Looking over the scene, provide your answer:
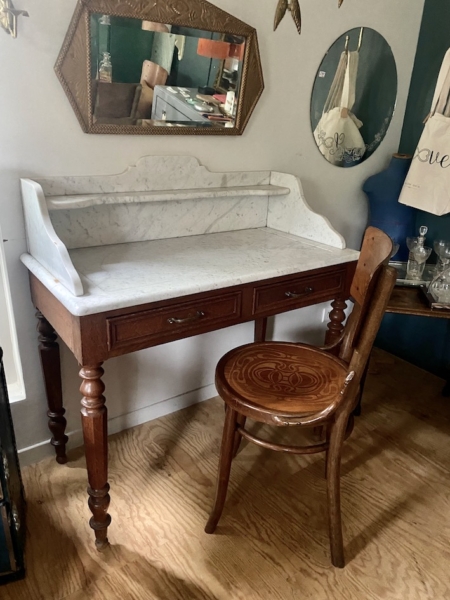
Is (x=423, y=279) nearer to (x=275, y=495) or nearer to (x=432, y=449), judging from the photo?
(x=432, y=449)

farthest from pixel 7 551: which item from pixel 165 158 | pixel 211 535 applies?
pixel 165 158

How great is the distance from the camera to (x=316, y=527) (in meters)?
1.53

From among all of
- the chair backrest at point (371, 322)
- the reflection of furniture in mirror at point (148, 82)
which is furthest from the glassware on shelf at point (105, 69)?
the chair backrest at point (371, 322)

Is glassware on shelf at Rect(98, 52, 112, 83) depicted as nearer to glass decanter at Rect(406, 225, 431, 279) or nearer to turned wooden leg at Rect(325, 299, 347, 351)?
turned wooden leg at Rect(325, 299, 347, 351)

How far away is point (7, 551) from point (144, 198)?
110cm

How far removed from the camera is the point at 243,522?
1538 millimetres

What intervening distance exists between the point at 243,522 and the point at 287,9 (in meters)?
1.81

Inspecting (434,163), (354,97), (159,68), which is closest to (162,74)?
(159,68)

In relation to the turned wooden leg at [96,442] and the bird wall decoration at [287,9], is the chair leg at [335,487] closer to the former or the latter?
the turned wooden leg at [96,442]

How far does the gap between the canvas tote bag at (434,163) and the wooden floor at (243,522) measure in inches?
38.7

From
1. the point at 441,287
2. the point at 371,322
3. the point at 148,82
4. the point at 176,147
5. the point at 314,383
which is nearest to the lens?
the point at 371,322

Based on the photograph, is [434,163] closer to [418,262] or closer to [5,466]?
[418,262]

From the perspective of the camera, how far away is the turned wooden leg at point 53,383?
155 centimetres

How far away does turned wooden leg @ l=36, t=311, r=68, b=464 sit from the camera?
155 cm
